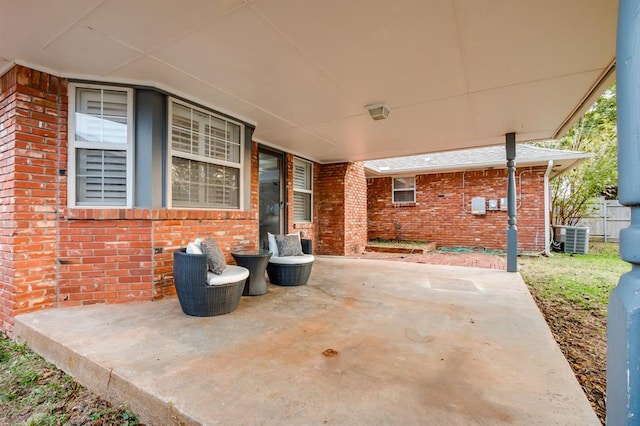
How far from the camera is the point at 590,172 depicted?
10133 millimetres

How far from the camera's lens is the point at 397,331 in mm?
2787

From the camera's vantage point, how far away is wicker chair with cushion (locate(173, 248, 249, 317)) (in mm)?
3039

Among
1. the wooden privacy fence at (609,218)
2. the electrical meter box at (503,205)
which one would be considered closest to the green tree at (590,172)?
the wooden privacy fence at (609,218)

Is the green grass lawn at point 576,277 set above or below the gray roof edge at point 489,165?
below

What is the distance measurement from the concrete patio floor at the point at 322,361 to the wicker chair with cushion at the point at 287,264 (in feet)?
2.05

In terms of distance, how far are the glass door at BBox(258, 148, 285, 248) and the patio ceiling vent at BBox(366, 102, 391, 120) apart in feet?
8.96

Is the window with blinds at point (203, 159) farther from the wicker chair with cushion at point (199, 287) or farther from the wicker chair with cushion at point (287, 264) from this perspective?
the wicker chair with cushion at point (199, 287)

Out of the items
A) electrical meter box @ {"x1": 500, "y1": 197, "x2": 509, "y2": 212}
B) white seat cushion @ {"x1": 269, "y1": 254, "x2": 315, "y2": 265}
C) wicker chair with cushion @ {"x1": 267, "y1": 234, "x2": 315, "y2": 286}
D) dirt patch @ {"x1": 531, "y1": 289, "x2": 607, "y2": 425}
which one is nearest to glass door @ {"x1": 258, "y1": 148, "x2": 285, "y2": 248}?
wicker chair with cushion @ {"x1": 267, "y1": 234, "x2": 315, "y2": 286}

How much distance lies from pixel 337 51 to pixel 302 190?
506 cm

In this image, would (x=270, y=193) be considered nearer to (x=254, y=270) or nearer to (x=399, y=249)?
(x=254, y=270)

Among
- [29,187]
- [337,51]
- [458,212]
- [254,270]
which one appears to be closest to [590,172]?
[458,212]

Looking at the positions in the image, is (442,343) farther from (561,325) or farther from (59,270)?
(59,270)

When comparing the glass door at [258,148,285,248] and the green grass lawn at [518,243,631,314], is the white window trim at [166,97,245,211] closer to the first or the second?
the glass door at [258,148,285,248]

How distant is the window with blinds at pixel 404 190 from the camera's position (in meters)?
10.8
